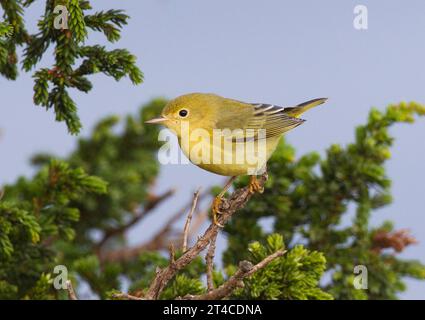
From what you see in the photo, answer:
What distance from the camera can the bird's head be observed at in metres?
3.79

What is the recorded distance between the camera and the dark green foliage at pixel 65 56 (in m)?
3.38

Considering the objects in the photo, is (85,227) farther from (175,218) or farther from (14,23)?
(14,23)

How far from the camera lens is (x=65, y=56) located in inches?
133

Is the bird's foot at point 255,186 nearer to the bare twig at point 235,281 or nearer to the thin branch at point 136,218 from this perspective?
the bare twig at point 235,281

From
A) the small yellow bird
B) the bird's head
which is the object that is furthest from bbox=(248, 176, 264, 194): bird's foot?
the bird's head

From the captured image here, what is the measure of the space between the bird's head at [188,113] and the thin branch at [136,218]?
1.95 metres

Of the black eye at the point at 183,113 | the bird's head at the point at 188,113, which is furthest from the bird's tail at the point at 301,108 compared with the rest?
the black eye at the point at 183,113

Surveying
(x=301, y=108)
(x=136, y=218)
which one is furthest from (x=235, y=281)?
(x=136, y=218)

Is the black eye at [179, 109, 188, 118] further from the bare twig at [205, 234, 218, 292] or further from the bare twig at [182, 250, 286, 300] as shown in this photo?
the bare twig at [182, 250, 286, 300]

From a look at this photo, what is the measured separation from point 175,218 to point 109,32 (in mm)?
2717

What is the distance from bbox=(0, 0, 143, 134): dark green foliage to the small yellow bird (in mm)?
344

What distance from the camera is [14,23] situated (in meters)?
3.51

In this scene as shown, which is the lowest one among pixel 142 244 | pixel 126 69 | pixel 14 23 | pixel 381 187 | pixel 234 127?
pixel 142 244
